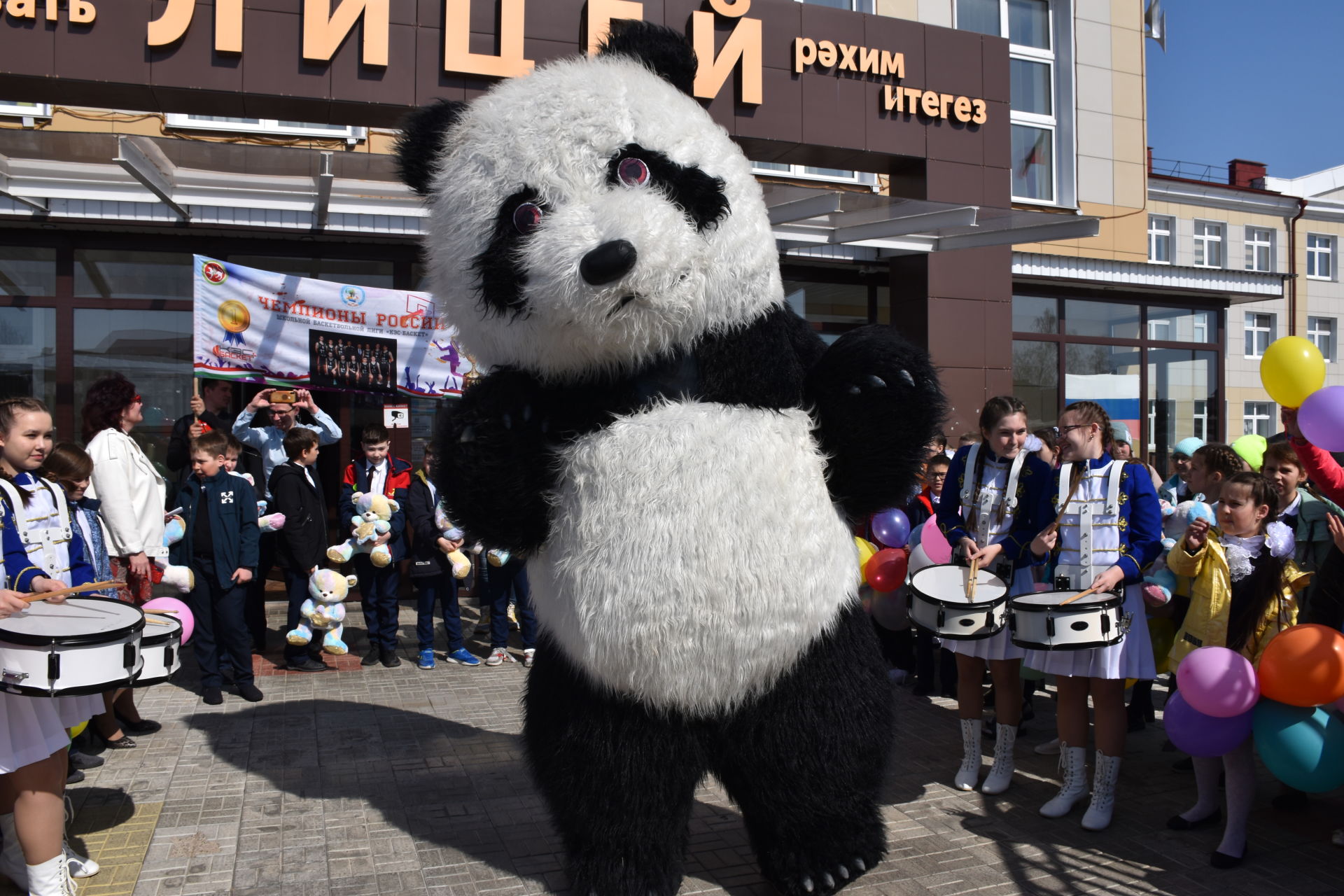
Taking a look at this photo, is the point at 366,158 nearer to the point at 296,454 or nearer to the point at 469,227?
the point at 296,454

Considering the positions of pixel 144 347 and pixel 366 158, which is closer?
pixel 366 158

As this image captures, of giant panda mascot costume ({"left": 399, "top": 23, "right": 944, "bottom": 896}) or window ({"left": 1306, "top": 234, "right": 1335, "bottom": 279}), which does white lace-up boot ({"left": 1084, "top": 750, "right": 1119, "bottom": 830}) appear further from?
window ({"left": 1306, "top": 234, "right": 1335, "bottom": 279})

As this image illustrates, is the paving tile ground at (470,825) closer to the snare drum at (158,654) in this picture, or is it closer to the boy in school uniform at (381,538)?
the snare drum at (158,654)

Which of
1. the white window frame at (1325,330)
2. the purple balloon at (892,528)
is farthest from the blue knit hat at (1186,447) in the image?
the white window frame at (1325,330)

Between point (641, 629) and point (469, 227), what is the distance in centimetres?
126

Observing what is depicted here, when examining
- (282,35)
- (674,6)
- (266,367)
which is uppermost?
(674,6)

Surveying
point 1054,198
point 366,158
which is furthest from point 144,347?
point 1054,198

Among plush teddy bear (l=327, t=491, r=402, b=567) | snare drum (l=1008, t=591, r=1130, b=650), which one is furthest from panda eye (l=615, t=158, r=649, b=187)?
plush teddy bear (l=327, t=491, r=402, b=567)

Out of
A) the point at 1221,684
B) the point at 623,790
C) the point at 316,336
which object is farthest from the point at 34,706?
the point at 316,336

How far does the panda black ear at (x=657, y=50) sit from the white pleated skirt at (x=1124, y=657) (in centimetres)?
260

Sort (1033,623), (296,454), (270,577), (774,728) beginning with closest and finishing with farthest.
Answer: (774,728) < (1033,623) < (296,454) < (270,577)

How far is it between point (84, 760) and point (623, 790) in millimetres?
3232

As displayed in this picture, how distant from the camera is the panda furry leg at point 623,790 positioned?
2.78 meters

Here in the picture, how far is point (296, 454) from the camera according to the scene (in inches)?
259
